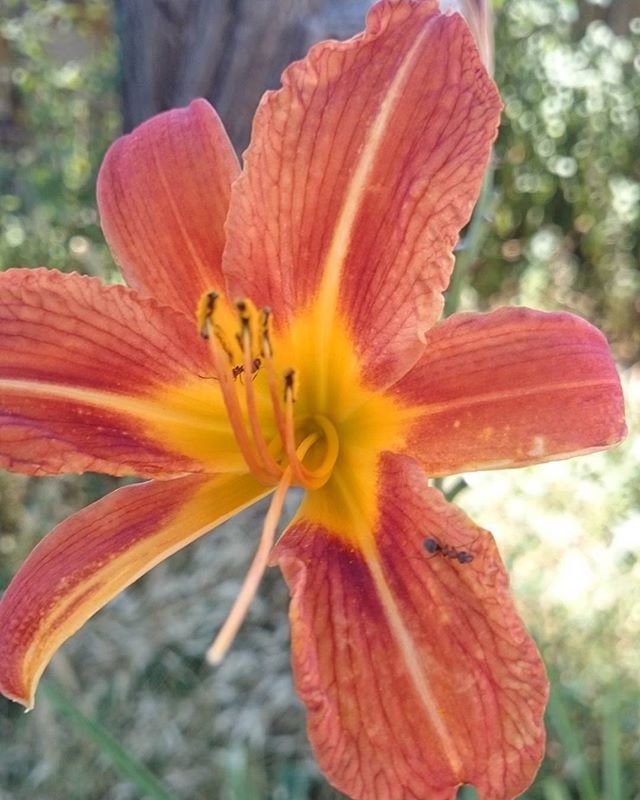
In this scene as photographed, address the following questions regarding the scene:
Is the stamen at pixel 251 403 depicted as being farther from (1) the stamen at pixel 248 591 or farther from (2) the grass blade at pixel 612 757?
(2) the grass blade at pixel 612 757

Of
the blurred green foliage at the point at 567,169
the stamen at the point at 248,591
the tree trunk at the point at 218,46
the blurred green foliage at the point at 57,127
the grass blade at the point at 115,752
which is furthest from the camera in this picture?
the blurred green foliage at the point at 567,169

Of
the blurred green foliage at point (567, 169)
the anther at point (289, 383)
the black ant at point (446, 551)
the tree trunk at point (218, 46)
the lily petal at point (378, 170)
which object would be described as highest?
the blurred green foliage at point (567, 169)

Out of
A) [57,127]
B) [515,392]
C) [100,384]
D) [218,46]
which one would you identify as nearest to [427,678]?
[515,392]

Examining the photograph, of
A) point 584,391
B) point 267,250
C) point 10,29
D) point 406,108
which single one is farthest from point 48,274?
point 10,29

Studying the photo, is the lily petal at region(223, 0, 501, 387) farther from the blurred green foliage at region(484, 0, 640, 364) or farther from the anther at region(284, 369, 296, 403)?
the blurred green foliage at region(484, 0, 640, 364)

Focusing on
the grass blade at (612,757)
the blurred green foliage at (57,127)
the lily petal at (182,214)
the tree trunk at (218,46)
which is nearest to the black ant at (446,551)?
the lily petal at (182,214)

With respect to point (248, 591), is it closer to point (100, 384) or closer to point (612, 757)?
point (100, 384)
